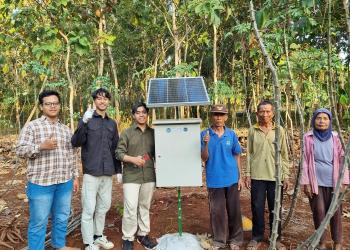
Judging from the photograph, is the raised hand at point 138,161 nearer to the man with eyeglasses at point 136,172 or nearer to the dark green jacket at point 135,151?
the man with eyeglasses at point 136,172

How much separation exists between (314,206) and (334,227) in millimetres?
288

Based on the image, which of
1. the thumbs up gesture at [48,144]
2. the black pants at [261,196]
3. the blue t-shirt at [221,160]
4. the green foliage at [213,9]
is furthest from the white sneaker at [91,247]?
the green foliage at [213,9]

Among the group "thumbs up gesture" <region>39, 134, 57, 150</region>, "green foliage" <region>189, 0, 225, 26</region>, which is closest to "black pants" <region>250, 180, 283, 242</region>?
"green foliage" <region>189, 0, 225, 26</region>

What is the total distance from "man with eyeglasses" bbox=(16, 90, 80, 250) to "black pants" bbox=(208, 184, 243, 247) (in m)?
1.54

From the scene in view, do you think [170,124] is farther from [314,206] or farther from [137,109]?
[314,206]

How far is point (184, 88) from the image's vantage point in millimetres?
4277

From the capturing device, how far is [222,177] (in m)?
4.07

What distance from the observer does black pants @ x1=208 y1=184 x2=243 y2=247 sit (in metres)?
4.12

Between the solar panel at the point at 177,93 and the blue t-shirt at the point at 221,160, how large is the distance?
1.33 ft

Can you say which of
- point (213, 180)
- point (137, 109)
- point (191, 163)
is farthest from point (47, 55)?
point (213, 180)

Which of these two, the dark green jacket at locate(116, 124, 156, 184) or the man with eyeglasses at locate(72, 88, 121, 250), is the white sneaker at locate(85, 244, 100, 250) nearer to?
the man with eyeglasses at locate(72, 88, 121, 250)

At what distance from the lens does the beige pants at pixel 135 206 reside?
13.3 ft

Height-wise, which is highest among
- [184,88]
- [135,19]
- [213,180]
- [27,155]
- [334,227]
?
[135,19]

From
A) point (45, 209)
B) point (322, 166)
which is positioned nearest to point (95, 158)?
point (45, 209)
